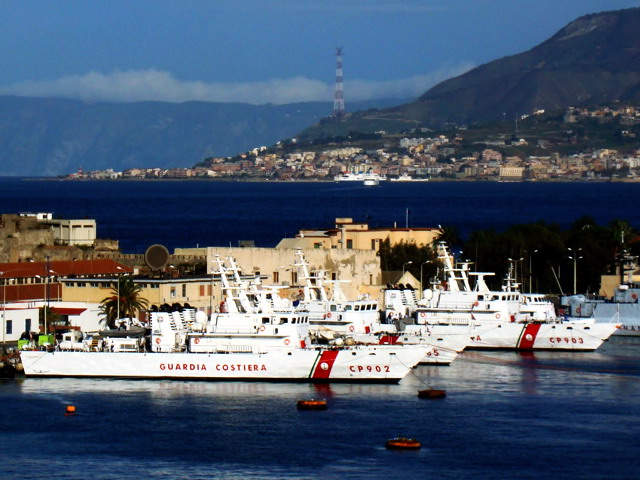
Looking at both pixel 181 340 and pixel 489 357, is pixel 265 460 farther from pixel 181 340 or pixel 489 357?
pixel 489 357

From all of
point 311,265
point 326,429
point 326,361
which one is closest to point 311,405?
point 326,429

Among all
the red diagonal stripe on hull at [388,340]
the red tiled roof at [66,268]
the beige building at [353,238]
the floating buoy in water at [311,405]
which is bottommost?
the floating buoy in water at [311,405]

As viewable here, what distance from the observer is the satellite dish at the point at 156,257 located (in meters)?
82.5

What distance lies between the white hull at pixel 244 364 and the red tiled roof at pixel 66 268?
12756 millimetres

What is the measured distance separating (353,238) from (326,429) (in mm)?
42288

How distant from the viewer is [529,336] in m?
77.9

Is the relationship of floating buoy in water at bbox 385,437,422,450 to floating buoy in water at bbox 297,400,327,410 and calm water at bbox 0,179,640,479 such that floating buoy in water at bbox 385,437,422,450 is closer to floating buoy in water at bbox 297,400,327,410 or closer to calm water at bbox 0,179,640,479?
calm water at bbox 0,179,640,479

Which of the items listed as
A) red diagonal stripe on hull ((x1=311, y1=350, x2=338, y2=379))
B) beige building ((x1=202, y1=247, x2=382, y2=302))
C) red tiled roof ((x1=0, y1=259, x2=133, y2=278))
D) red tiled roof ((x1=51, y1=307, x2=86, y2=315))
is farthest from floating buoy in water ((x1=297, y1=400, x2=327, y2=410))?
beige building ((x1=202, y1=247, x2=382, y2=302))

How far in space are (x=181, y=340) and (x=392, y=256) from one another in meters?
31.8

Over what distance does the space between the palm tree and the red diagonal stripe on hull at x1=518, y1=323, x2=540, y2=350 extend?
18.2 m

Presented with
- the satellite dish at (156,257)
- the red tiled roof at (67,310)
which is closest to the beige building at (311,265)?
the satellite dish at (156,257)

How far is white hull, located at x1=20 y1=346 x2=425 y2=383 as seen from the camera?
6244cm

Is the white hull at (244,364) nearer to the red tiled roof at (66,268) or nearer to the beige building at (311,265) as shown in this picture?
the red tiled roof at (66,268)

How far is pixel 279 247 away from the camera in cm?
9112
